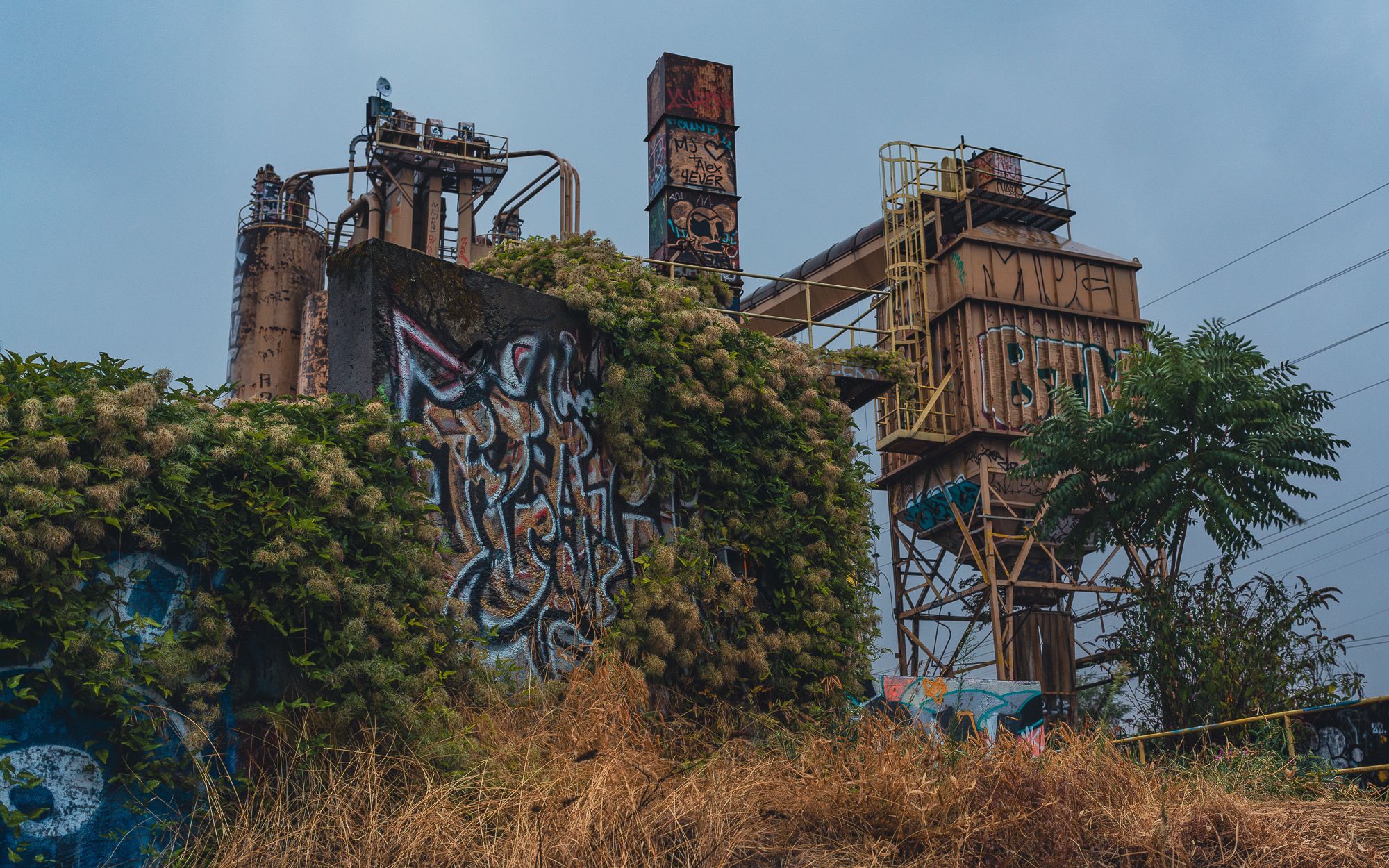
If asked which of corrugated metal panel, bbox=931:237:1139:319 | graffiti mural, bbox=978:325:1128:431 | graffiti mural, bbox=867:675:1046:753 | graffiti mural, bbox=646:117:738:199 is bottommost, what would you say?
graffiti mural, bbox=867:675:1046:753

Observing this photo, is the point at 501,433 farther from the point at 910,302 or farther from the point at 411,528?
the point at 910,302

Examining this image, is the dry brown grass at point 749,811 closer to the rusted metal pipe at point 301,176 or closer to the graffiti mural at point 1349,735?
the graffiti mural at point 1349,735

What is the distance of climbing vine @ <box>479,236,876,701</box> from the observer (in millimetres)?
10422

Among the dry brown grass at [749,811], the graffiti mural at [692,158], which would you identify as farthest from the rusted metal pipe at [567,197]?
the dry brown grass at [749,811]

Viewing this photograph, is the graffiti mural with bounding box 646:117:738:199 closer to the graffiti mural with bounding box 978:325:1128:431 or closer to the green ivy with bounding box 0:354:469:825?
the graffiti mural with bounding box 978:325:1128:431

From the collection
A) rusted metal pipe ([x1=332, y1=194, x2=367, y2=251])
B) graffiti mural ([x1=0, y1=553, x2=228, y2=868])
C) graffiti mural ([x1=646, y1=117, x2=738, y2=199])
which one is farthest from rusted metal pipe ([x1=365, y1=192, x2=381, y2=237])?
graffiti mural ([x1=0, y1=553, x2=228, y2=868])

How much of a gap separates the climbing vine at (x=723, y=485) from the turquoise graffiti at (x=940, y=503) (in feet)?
35.7

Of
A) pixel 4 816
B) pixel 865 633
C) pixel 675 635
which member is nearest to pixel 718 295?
pixel 865 633

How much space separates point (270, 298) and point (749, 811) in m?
14.8

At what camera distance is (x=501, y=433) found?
390 inches

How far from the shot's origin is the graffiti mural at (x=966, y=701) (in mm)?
12625

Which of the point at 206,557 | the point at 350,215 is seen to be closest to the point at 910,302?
the point at 350,215

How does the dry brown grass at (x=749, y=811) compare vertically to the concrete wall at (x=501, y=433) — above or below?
below

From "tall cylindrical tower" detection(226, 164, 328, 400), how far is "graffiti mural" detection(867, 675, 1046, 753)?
416 inches
